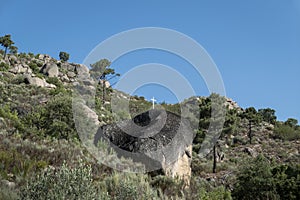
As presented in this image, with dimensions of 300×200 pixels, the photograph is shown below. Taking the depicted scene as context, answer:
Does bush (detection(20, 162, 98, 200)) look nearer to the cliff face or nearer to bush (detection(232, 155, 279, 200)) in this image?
the cliff face

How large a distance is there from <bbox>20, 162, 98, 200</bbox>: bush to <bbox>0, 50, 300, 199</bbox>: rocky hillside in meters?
0.02

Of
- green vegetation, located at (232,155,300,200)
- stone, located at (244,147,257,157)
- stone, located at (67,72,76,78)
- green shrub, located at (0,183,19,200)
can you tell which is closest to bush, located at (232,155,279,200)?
green vegetation, located at (232,155,300,200)

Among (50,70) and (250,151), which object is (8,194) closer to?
(250,151)

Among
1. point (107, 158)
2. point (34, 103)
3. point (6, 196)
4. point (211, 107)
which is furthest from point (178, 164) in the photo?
point (34, 103)

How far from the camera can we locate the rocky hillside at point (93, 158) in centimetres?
964

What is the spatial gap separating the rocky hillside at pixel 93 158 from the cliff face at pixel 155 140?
0.47 meters

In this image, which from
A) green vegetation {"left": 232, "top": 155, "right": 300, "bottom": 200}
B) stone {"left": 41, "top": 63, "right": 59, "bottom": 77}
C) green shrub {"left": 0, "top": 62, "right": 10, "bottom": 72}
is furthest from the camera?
stone {"left": 41, "top": 63, "right": 59, "bottom": 77}

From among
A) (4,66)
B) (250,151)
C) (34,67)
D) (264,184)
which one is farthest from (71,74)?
(264,184)

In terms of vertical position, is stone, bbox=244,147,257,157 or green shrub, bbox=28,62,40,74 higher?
green shrub, bbox=28,62,40,74

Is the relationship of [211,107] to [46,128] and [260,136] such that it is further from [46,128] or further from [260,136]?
[260,136]

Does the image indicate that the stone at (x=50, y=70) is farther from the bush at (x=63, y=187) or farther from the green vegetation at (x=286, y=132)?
the bush at (x=63, y=187)

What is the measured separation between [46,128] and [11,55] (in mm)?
41240

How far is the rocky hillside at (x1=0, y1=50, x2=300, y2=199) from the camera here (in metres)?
9.64

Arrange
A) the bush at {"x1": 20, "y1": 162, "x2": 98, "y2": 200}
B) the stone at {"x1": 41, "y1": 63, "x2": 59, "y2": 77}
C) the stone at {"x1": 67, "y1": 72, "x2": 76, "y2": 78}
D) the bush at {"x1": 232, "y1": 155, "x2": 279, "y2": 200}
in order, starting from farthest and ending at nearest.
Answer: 1. the stone at {"x1": 67, "y1": 72, "x2": 76, "y2": 78}
2. the stone at {"x1": 41, "y1": 63, "x2": 59, "y2": 77}
3. the bush at {"x1": 232, "y1": 155, "x2": 279, "y2": 200}
4. the bush at {"x1": 20, "y1": 162, "x2": 98, "y2": 200}
